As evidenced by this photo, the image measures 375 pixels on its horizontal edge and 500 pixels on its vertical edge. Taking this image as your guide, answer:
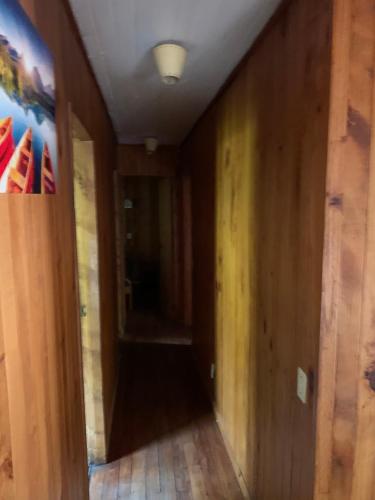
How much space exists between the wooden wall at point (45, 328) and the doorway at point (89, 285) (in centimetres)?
46

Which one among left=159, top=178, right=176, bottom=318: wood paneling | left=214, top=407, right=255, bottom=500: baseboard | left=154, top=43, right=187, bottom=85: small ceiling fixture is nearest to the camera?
left=154, top=43, right=187, bottom=85: small ceiling fixture

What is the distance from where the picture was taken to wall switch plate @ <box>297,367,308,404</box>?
121 cm

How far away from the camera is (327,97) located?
104 cm

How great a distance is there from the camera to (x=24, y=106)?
832 millimetres

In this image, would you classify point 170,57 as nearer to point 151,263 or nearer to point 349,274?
point 349,274

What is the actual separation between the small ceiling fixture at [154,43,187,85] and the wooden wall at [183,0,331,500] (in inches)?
14.6

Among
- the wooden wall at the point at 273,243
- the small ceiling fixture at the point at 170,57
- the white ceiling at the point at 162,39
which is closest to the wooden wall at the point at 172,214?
the white ceiling at the point at 162,39

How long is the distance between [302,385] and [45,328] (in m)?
0.91

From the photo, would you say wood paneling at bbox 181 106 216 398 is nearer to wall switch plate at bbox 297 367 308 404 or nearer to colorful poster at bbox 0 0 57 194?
wall switch plate at bbox 297 367 308 404

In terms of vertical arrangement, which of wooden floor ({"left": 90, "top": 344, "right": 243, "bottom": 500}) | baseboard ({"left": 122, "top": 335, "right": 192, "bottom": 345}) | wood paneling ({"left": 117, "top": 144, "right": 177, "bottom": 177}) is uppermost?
wood paneling ({"left": 117, "top": 144, "right": 177, "bottom": 177})

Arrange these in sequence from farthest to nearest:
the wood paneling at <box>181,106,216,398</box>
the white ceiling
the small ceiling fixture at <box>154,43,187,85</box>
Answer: the wood paneling at <box>181,106,216,398</box>
the small ceiling fixture at <box>154,43,187,85</box>
the white ceiling

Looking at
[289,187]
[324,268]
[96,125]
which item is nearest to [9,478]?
[324,268]

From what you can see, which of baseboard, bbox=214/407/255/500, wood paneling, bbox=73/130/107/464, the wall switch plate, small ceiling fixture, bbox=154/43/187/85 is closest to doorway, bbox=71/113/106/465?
wood paneling, bbox=73/130/107/464

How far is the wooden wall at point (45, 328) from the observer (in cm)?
77
